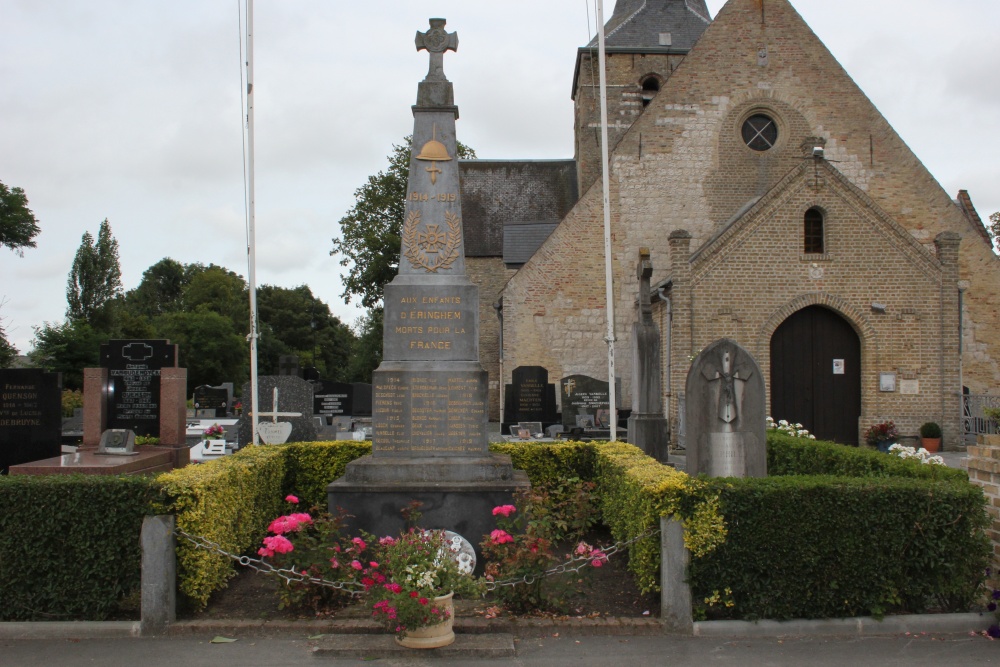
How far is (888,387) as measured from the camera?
18312 millimetres

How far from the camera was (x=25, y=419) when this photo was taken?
10578 mm

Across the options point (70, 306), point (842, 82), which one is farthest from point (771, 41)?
point (70, 306)

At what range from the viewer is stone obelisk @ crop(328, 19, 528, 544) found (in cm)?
711

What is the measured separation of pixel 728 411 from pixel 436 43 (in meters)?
4.95

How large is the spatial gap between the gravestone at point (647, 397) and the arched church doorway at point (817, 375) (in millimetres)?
6759

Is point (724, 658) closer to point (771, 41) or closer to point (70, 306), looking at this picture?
point (771, 41)

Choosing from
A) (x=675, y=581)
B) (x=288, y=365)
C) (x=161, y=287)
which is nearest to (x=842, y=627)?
(x=675, y=581)

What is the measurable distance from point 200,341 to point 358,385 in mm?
27282

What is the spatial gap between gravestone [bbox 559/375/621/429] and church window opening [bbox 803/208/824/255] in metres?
5.92

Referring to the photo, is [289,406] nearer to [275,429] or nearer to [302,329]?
[275,429]

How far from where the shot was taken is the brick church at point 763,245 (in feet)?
60.3

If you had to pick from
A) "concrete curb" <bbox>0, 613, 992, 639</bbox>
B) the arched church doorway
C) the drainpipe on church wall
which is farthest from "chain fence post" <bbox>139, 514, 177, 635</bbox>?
the arched church doorway

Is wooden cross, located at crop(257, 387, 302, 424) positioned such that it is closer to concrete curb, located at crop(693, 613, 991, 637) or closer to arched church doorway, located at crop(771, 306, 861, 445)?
concrete curb, located at crop(693, 613, 991, 637)

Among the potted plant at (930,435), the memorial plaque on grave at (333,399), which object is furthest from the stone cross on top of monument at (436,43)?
the memorial plaque on grave at (333,399)
